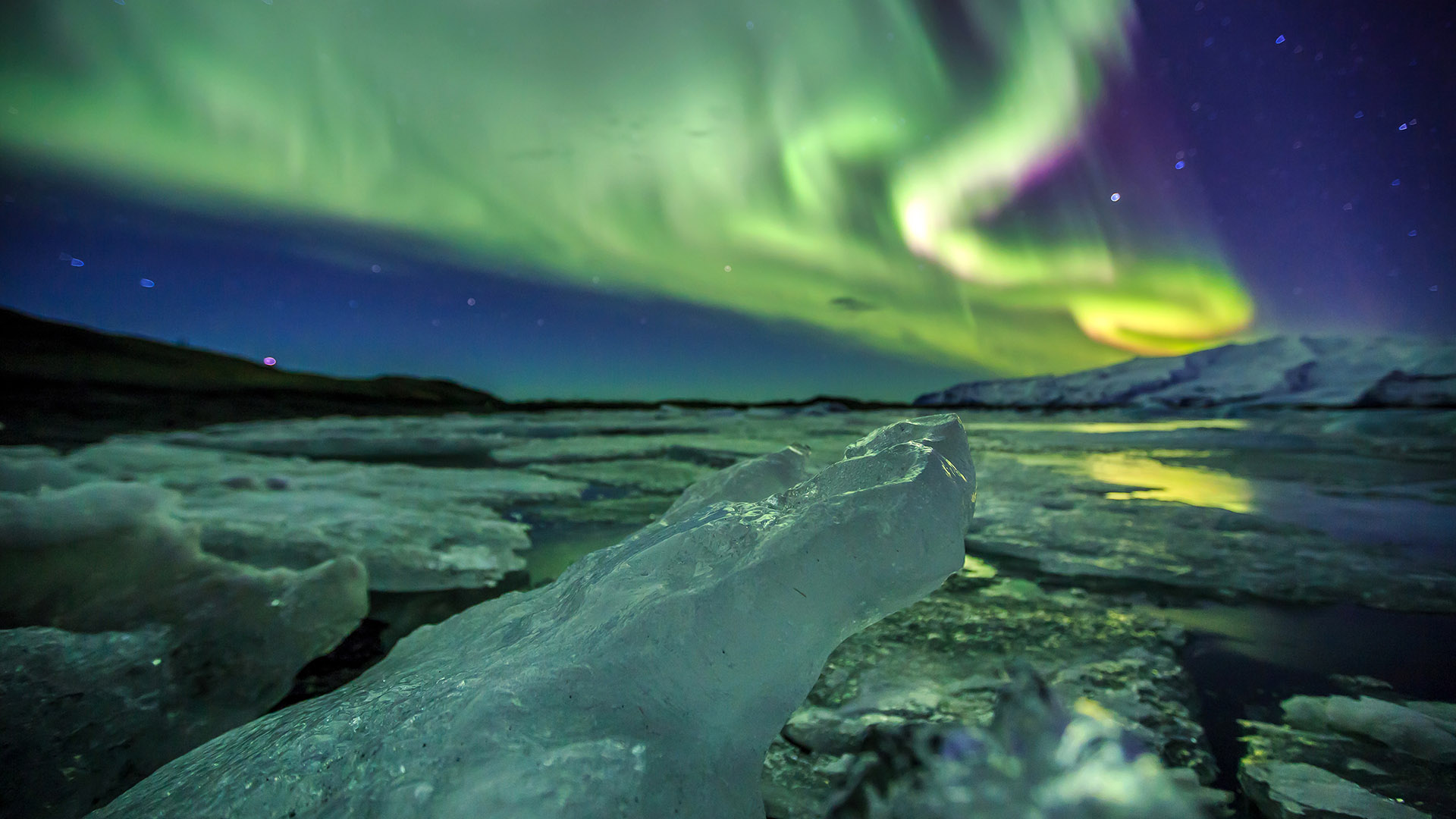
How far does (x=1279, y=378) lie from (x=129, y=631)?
90237 millimetres

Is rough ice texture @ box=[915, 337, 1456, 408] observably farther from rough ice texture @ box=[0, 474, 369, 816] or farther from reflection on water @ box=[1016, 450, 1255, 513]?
rough ice texture @ box=[0, 474, 369, 816]

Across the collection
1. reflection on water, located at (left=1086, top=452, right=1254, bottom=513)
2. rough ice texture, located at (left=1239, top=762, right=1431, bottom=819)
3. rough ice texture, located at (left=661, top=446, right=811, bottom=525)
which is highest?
rough ice texture, located at (left=661, top=446, right=811, bottom=525)

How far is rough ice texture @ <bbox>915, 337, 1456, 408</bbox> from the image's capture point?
36.5 meters

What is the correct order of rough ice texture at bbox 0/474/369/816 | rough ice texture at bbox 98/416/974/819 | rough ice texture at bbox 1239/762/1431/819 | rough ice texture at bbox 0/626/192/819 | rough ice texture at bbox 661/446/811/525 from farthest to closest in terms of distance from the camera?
rough ice texture at bbox 661/446/811/525, rough ice texture at bbox 0/474/369/816, rough ice texture at bbox 0/626/192/819, rough ice texture at bbox 1239/762/1431/819, rough ice texture at bbox 98/416/974/819

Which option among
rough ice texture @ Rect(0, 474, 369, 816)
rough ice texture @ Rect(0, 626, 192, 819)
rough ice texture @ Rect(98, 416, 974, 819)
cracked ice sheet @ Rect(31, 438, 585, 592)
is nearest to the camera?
rough ice texture @ Rect(98, 416, 974, 819)

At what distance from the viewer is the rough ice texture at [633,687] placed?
0.93 m

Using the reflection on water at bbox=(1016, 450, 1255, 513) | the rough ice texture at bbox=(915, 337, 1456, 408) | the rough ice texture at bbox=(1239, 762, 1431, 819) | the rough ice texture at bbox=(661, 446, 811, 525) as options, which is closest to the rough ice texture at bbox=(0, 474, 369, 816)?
the rough ice texture at bbox=(661, 446, 811, 525)

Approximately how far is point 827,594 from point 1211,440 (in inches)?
603

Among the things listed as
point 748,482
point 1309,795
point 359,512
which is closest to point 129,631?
point 748,482

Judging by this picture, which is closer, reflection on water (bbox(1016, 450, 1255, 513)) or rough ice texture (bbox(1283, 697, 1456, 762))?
rough ice texture (bbox(1283, 697, 1456, 762))

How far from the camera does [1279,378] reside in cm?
6406

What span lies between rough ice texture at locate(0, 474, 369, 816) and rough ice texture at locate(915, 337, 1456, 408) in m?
48.5

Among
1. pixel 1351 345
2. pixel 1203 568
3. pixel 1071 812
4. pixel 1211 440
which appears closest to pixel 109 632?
pixel 1071 812

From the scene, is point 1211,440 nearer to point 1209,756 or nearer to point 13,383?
point 1209,756
